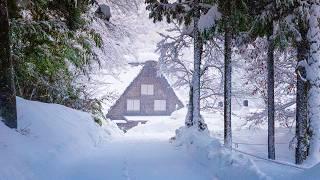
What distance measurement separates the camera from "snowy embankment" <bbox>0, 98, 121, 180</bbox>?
902 cm

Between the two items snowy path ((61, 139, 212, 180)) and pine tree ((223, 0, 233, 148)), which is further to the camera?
pine tree ((223, 0, 233, 148))

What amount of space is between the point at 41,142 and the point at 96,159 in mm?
1788

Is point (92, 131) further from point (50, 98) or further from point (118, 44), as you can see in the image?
point (118, 44)

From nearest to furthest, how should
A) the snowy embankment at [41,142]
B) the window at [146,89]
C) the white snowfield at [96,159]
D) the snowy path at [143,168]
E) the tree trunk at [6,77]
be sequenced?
the white snowfield at [96,159]
the snowy embankment at [41,142]
the snowy path at [143,168]
the tree trunk at [6,77]
the window at [146,89]

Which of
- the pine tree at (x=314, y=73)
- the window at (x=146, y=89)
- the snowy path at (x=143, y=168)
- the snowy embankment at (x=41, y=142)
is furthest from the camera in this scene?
the window at (x=146, y=89)

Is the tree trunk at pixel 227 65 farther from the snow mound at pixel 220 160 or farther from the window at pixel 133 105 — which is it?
the window at pixel 133 105

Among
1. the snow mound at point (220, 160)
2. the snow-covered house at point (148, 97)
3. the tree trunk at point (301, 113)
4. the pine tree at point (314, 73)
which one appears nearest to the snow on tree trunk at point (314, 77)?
the pine tree at point (314, 73)

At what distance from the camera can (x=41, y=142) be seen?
11.8 metres

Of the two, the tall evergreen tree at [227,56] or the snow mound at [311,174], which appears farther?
the tall evergreen tree at [227,56]

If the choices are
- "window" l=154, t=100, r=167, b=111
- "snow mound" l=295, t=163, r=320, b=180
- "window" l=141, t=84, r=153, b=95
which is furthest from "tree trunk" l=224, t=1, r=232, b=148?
"window" l=154, t=100, r=167, b=111

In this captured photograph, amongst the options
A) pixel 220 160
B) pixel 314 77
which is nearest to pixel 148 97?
pixel 314 77

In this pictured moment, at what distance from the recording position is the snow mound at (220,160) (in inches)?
342

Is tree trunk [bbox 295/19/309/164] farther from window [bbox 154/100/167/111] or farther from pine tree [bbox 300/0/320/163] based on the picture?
window [bbox 154/100/167/111]

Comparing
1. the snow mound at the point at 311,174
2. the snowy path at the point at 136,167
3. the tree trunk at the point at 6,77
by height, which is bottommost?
the snowy path at the point at 136,167
